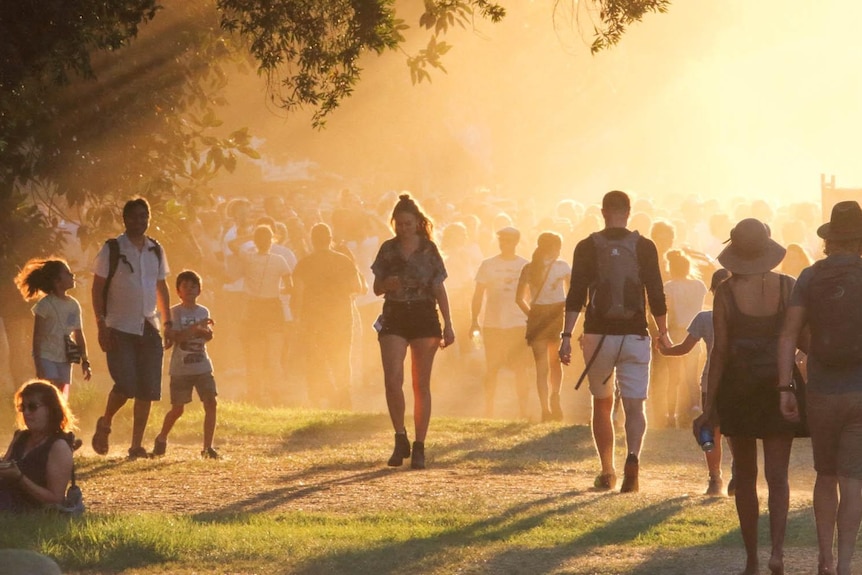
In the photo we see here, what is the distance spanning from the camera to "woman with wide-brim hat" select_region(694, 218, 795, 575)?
28.7 ft

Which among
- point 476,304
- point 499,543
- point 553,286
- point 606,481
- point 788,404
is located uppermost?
point 553,286

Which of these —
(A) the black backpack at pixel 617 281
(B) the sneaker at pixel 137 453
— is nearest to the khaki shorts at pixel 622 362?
(A) the black backpack at pixel 617 281

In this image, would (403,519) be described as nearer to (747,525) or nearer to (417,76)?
(747,525)

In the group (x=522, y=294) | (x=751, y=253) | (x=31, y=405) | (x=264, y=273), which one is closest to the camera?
(x=751, y=253)

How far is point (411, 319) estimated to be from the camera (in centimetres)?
1271

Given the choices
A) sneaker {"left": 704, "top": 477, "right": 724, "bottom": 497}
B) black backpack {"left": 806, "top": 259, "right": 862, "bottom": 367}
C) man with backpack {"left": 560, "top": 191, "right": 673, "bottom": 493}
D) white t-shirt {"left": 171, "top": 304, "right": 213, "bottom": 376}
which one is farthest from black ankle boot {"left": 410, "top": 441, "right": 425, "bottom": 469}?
black backpack {"left": 806, "top": 259, "right": 862, "bottom": 367}

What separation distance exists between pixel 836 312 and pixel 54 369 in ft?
20.4

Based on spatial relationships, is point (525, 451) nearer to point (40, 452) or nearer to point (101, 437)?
point (101, 437)

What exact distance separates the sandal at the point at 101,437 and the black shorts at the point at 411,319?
7.03ft

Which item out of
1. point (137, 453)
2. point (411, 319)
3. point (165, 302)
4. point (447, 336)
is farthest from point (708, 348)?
point (137, 453)

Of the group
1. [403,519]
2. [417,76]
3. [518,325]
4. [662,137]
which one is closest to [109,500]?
[403,519]

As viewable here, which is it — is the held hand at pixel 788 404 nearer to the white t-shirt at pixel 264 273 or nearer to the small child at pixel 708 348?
the small child at pixel 708 348

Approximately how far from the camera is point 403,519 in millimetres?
10523

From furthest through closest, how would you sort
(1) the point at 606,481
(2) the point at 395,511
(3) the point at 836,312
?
(1) the point at 606,481 < (2) the point at 395,511 < (3) the point at 836,312
